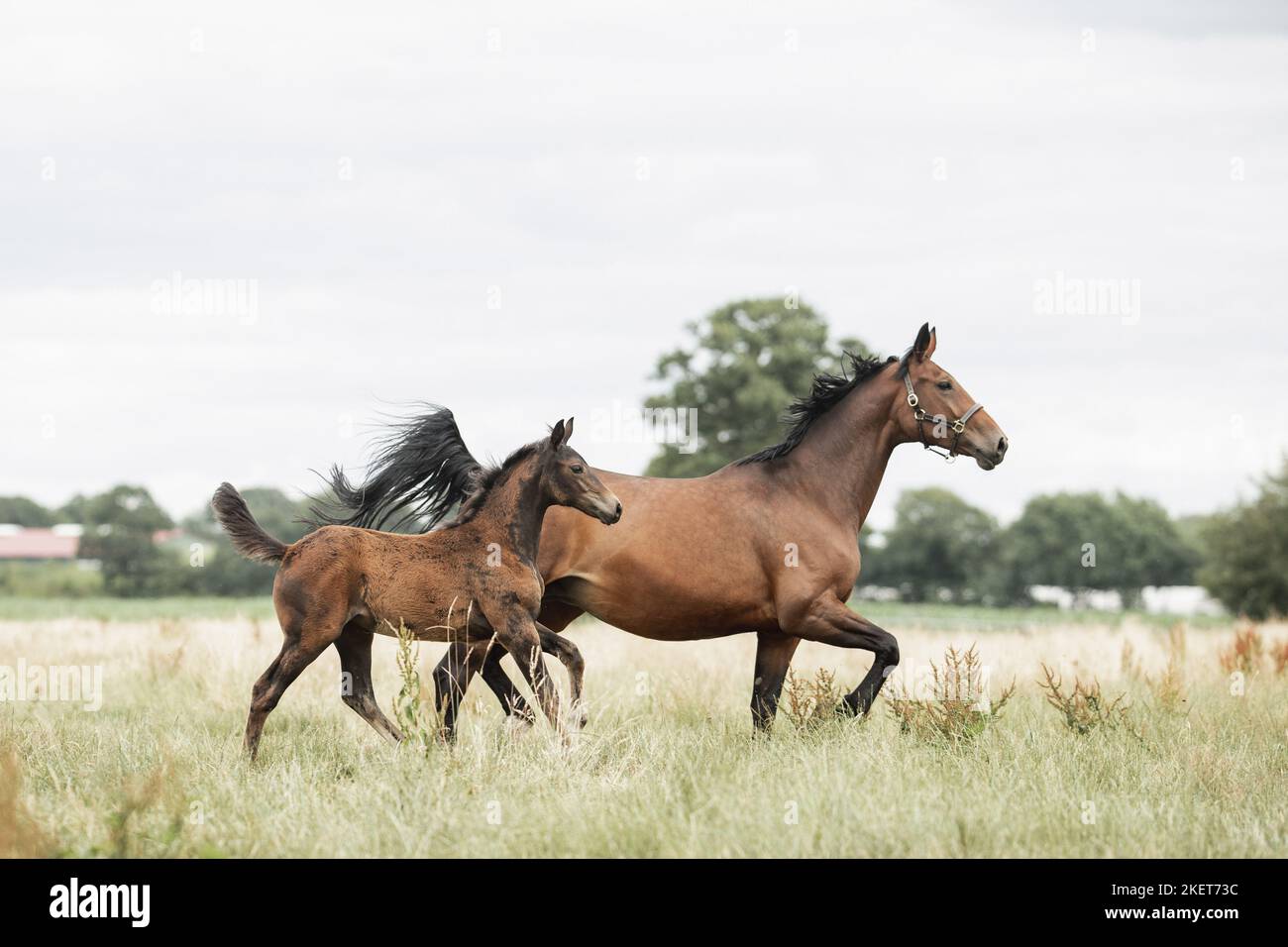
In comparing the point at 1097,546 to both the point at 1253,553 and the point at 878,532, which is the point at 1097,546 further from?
the point at 1253,553

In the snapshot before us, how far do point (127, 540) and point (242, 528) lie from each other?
49.1 m

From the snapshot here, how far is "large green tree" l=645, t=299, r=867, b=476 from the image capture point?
37.2 meters

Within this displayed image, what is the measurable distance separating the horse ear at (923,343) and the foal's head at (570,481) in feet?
8.38

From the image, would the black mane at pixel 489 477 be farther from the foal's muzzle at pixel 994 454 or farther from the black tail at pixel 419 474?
the foal's muzzle at pixel 994 454

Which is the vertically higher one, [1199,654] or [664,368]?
[664,368]

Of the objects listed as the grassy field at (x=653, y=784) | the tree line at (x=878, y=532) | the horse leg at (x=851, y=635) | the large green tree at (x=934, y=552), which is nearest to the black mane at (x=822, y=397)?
the horse leg at (x=851, y=635)

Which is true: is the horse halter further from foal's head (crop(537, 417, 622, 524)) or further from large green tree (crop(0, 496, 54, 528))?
large green tree (crop(0, 496, 54, 528))

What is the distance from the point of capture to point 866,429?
8.61 m

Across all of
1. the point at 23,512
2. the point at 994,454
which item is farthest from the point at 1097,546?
the point at 23,512

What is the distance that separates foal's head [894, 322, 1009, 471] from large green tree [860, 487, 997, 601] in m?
43.2

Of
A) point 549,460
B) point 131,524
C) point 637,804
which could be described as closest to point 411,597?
point 549,460

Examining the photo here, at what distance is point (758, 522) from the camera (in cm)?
816

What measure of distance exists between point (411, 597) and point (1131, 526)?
2508 inches

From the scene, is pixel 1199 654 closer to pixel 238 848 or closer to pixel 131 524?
pixel 238 848
